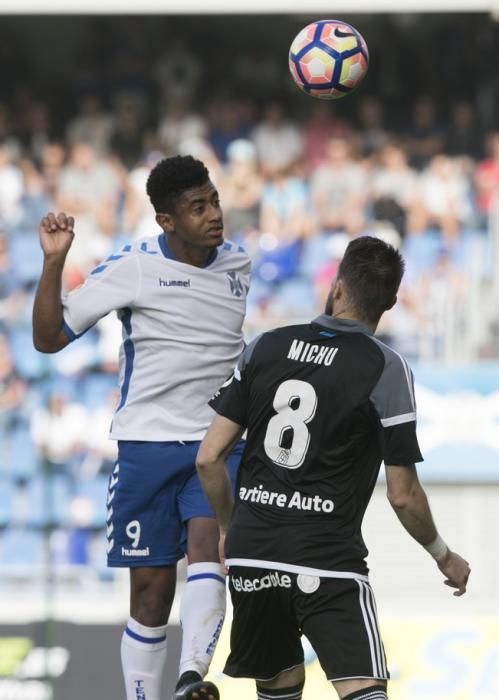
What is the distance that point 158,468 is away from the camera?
5.46 m

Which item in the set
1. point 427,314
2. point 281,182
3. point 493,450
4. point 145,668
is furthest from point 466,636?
point 281,182

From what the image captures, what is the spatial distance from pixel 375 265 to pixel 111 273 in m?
1.29

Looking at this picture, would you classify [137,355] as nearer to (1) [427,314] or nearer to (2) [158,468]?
(2) [158,468]

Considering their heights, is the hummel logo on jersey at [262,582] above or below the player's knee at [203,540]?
above

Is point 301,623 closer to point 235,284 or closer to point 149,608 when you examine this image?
point 149,608

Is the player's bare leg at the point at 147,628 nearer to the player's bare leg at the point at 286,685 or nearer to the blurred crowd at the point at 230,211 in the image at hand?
the player's bare leg at the point at 286,685

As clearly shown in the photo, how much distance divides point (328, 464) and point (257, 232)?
1027 cm

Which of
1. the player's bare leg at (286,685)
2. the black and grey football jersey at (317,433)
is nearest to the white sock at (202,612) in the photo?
the player's bare leg at (286,685)

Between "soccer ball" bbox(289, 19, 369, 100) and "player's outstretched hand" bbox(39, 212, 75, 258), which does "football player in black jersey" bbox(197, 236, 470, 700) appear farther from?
"soccer ball" bbox(289, 19, 369, 100)

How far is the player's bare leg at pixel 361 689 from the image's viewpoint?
4488 mm

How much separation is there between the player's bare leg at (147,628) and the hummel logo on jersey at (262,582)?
839 mm

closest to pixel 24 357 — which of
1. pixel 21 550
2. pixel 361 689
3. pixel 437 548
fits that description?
pixel 21 550

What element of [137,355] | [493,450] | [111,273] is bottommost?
[493,450]

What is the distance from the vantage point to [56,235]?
210 inches
